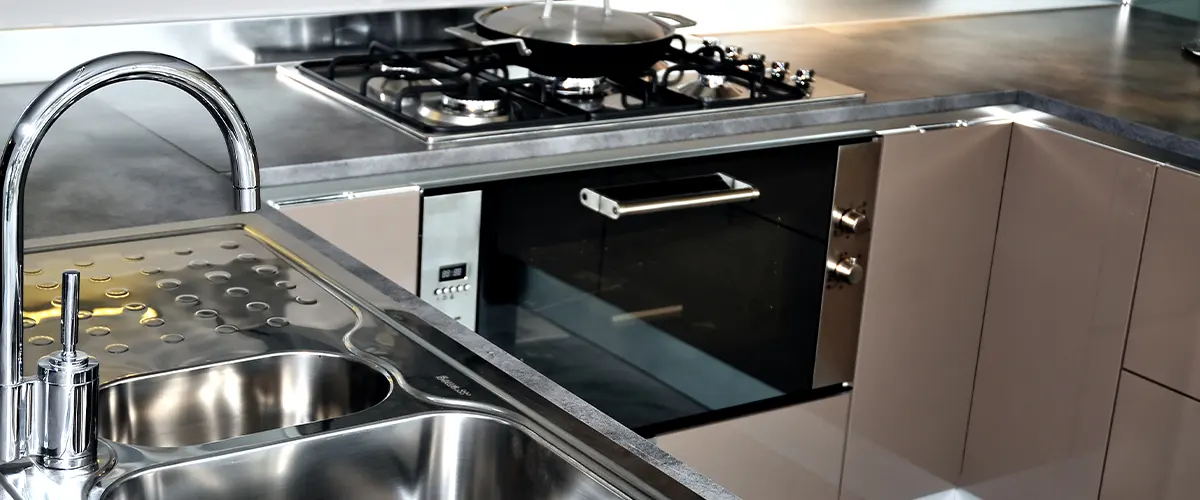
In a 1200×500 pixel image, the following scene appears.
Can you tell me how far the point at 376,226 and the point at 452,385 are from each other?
66 centimetres

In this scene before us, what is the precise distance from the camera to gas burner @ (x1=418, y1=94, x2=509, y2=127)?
1874mm

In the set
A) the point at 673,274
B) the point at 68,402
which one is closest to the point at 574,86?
the point at 673,274

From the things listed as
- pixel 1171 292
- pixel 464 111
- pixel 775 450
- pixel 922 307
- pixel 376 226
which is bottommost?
pixel 775 450

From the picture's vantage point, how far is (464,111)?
1897mm

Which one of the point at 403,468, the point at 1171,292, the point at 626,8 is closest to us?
the point at 403,468

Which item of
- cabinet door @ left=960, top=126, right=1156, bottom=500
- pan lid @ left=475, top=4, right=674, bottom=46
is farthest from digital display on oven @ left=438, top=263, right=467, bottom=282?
cabinet door @ left=960, top=126, right=1156, bottom=500

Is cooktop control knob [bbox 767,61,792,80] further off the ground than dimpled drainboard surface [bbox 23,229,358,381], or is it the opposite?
cooktop control knob [bbox 767,61,792,80]

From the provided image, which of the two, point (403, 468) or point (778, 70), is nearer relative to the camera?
point (403, 468)

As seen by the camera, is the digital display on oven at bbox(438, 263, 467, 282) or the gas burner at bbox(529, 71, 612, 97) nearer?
the digital display on oven at bbox(438, 263, 467, 282)

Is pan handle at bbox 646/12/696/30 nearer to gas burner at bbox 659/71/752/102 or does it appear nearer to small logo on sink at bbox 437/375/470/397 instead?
gas burner at bbox 659/71/752/102

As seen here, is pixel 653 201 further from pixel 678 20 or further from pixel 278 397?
pixel 278 397

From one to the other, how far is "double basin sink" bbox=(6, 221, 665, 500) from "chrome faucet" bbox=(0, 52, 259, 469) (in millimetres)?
28

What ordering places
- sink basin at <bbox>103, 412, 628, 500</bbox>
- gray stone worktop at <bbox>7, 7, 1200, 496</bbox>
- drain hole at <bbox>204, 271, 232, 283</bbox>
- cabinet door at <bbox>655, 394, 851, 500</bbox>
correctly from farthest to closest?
cabinet door at <bbox>655, 394, 851, 500</bbox>, gray stone worktop at <bbox>7, 7, 1200, 496</bbox>, drain hole at <bbox>204, 271, 232, 283</bbox>, sink basin at <bbox>103, 412, 628, 500</bbox>

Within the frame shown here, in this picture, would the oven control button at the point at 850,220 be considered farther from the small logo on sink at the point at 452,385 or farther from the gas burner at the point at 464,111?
the small logo on sink at the point at 452,385
